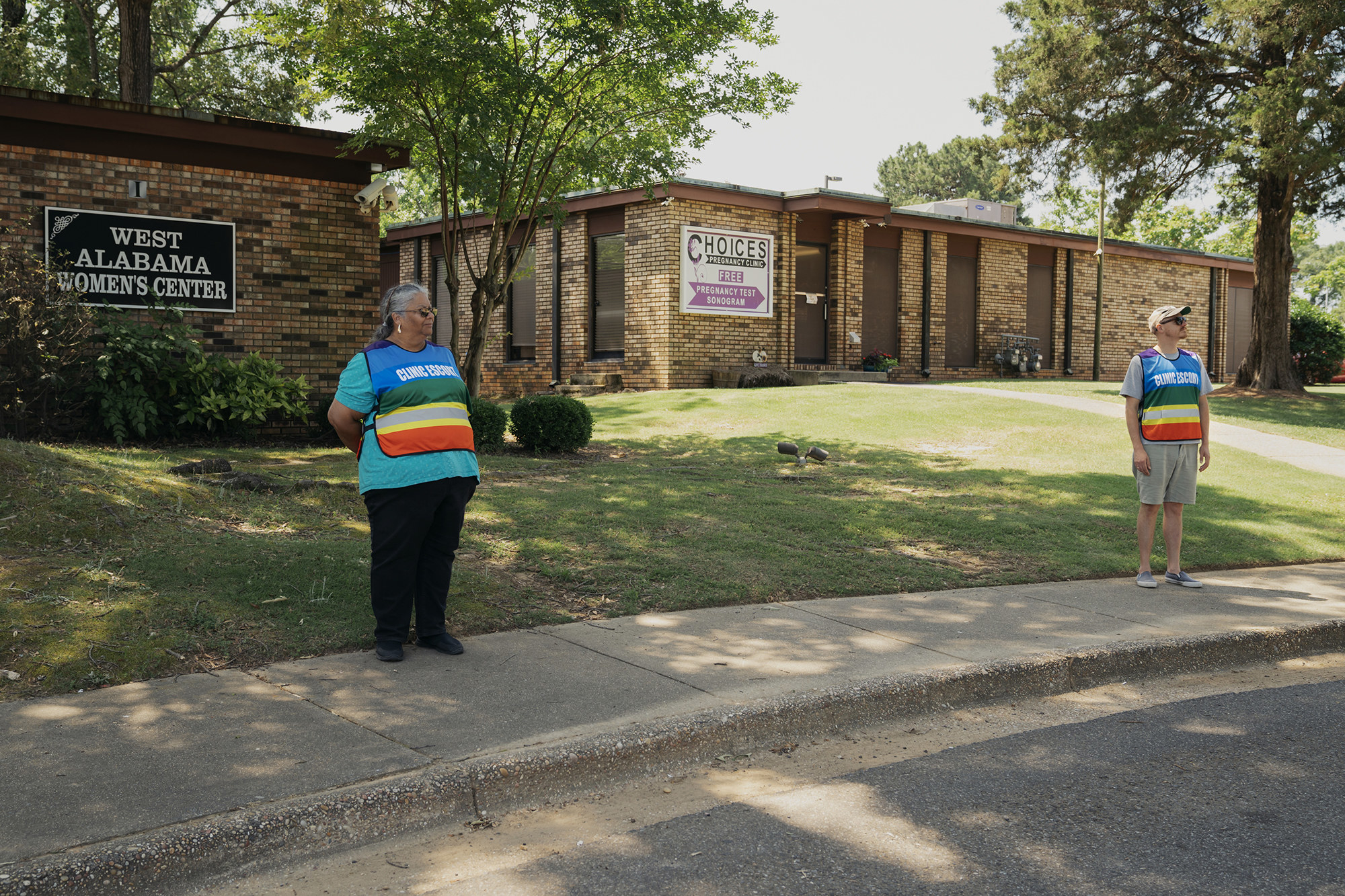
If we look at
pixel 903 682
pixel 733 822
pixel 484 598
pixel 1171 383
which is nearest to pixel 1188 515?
pixel 1171 383

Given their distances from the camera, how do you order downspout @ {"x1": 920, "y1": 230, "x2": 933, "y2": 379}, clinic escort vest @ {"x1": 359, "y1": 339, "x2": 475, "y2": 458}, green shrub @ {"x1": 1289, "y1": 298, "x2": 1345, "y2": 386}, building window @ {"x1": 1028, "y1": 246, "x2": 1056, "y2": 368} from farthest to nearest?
green shrub @ {"x1": 1289, "y1": 298, "x2": 1345, "y2": 386} → building window @ {"x1": 1028, "y1": 246, "x2": 1056, "y2": 368} → downspout @ {"x1": 920, "y1": 230, "x2": 933, "y2": 379} → clinic escort vest @ {"x1": 359, "y1": 339, "x2": 475, "y2": 458}

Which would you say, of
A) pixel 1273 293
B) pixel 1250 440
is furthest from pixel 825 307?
pixel 1250 440

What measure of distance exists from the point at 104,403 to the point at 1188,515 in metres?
11.3

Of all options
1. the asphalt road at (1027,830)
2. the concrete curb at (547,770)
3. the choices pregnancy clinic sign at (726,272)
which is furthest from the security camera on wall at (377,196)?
the asphalt road at (1027,830)

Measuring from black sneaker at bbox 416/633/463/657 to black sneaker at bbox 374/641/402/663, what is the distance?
237mm

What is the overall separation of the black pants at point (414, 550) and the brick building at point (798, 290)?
15.1 meters

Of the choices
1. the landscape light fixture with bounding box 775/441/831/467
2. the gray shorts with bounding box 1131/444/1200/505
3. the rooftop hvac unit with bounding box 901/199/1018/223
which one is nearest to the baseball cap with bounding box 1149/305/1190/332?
the gray shorts with bounding box 1131/444/1200/505

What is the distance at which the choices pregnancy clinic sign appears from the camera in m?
22.0

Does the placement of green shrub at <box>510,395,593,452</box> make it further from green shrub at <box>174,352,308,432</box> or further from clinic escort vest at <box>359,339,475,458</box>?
clinic escort vest at <box>359,339,475,458</box>

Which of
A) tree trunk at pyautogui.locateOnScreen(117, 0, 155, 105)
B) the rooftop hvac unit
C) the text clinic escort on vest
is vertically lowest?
the text clinic escort on vest

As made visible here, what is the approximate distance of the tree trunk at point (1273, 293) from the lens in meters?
22.0

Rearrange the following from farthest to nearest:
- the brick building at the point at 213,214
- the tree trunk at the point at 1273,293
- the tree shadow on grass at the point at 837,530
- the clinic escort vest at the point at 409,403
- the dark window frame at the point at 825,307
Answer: the dark window frame at the point at 825,307
the tree trunk at the point at 1273,293
the brick building at the point at 213,214
the tree shadow on grass at the point at 837,530
the clinic escort vest at the point at 409,403

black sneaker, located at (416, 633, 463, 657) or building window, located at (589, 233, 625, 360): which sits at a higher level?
building window, located at (589, 233, 625, 360)

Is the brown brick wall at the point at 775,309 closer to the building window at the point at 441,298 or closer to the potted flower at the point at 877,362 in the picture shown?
the potted flower at the point at 877,362
